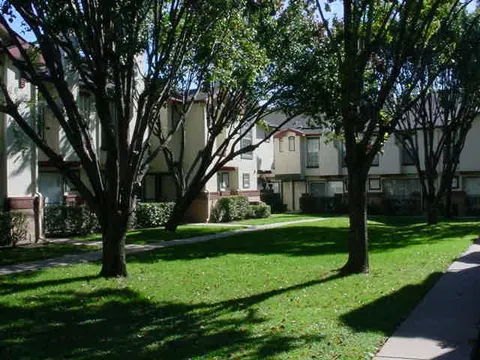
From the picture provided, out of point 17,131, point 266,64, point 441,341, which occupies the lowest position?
point 441,341

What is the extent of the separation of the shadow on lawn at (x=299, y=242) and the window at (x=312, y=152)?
18.3 metres

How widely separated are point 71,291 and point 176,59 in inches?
204

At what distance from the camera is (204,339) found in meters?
6.87

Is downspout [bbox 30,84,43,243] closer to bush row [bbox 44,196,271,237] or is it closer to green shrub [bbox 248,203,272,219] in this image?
bush row [bbox 44,196,271,237]

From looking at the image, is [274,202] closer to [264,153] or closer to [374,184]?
[264,153]

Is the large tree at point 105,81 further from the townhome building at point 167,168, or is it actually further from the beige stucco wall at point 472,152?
the beige stucco wall at point 472,152

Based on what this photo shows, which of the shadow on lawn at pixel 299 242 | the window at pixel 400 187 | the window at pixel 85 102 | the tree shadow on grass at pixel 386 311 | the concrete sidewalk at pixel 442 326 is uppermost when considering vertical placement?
the window at pixel 85 102

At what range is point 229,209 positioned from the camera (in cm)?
2914

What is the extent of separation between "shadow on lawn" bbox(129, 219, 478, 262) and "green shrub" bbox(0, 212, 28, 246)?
14.4ft

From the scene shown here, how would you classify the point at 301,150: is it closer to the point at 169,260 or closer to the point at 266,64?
the point at 266,64

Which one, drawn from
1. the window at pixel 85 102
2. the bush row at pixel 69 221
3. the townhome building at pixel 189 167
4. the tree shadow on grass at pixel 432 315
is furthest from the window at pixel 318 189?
the tree shadow on grass at pixel 432 315

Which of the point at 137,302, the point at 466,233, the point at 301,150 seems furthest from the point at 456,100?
the point at 137,302

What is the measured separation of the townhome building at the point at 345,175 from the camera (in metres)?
36.9

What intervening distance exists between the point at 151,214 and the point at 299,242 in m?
8.37
